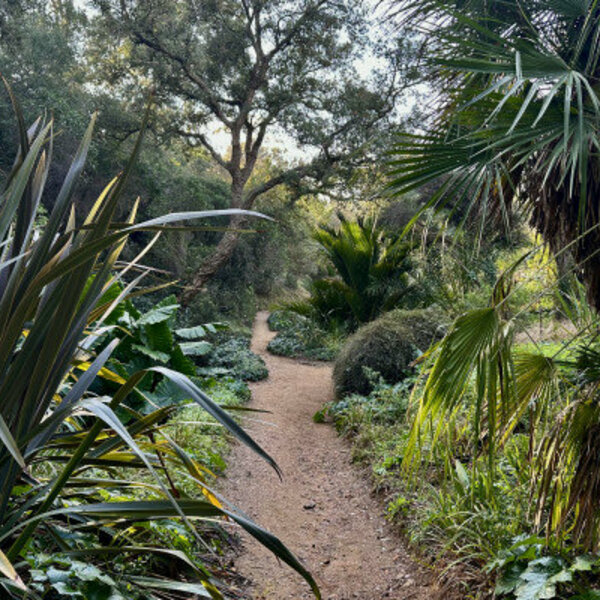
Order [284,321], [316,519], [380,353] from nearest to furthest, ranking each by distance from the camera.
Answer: [316,519], [380,353], [284,321]

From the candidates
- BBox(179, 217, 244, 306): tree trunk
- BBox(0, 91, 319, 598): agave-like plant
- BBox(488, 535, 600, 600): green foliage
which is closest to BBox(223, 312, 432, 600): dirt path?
BBox(0, 91, 319, 598): agave-like plant

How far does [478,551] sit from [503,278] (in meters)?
1.67

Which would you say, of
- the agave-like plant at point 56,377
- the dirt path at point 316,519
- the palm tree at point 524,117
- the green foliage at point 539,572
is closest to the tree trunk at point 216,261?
the dirt path at point 316,519

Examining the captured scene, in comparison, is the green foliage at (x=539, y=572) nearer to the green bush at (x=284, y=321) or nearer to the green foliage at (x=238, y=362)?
the green foliage at (x=238, y=362)

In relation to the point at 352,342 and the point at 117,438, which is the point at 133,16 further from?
the point at 117,438

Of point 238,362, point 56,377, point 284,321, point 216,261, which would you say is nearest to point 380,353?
point 238,362

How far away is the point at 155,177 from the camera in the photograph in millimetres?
15234

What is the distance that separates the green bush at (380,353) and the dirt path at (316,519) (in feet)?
2.66

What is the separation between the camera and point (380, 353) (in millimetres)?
8039

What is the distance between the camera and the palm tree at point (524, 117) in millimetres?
2635

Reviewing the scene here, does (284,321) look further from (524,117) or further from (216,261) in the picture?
(524,117)

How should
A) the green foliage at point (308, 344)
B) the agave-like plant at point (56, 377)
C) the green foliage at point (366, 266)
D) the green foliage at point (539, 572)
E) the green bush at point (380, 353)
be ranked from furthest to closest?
1. the green foliage at point (308, 344)
2. the green foliage at point (366, 266)
3. the green bush at point (380, 353)
4. the green foliage at point (539, 572)
5. the agave-like plant at point (56, 377)

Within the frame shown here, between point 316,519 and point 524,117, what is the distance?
3.53m

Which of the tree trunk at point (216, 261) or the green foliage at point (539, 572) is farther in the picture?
the tree trunk at point (216, 261)
